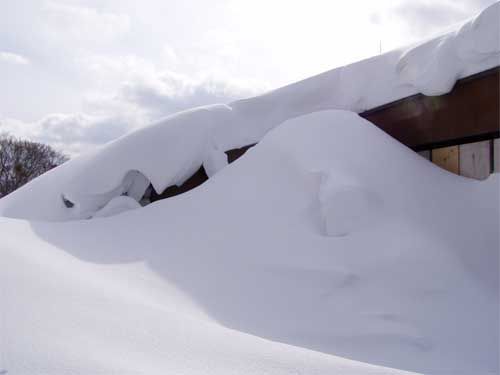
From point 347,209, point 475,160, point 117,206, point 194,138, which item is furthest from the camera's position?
point 194,138

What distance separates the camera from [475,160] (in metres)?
5.02

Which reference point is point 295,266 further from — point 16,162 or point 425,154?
point 16,162

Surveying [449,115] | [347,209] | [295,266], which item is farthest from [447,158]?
[295,266]

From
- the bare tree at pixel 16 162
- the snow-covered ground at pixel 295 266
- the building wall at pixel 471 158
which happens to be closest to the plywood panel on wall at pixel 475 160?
the building wall at pixel 471 158

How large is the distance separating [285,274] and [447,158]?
2.74 metres

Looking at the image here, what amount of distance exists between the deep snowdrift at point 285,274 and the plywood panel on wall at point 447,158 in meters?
0.29

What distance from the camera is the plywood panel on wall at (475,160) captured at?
4.88m

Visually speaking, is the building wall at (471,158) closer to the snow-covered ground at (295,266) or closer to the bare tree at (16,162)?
the snow-covered ground at (295,266)

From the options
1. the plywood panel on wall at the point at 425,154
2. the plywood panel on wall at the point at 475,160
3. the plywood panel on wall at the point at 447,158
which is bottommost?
the plywood panel on wall at the point at 475,160

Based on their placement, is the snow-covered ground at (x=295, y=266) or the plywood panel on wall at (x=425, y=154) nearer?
the snow-covered ground at (x=295, y=266)

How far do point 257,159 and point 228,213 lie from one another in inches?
41.0

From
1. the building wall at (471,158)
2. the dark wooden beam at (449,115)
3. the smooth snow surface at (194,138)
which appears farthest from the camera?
the smooth snow surface at (194,138)

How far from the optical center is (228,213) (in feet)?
17.3

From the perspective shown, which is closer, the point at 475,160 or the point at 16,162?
the point at 475,160
